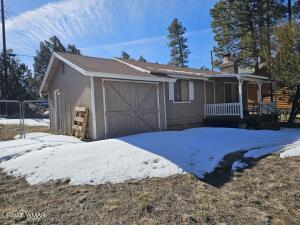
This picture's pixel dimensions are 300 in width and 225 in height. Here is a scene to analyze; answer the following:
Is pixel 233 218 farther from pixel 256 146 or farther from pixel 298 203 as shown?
pixel 256 146

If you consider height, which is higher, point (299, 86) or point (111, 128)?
point (299, 86)

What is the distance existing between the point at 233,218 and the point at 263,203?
2.75ft

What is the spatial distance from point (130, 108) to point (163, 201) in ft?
23.6

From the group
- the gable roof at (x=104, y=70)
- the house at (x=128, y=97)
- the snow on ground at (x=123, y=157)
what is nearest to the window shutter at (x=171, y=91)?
the house at (x=128, y=97)

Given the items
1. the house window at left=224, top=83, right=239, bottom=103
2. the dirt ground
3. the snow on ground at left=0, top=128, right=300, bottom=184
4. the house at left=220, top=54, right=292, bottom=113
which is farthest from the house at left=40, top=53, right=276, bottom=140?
the dirt ground

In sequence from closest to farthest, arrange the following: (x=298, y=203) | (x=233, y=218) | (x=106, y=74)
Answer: (x=233, y=218) < (x=298, y=203) < (x=106, y=74)

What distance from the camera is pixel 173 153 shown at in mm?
7855

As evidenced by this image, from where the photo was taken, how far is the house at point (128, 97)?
10.9 m

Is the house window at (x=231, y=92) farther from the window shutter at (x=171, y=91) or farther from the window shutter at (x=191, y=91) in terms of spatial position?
the window shutter at (x=171, y=91)

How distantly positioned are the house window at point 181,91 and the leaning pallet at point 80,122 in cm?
514

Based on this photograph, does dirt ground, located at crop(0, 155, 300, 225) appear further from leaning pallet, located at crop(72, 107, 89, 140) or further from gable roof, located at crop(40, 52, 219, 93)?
gable roof, located at crop(40, 52, 219, 93)

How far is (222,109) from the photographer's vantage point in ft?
50.4

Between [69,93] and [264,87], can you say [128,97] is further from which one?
[264,87]

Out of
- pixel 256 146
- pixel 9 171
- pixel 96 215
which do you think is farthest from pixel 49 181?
pixel 256 146
